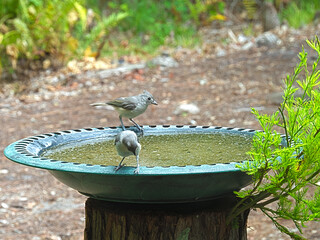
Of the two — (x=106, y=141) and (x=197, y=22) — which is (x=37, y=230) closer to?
(x=106, y=141)

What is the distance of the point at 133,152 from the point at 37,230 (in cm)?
209

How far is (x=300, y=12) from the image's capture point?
372 inches

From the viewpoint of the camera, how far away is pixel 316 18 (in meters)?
9.19

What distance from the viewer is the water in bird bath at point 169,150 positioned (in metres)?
2.05

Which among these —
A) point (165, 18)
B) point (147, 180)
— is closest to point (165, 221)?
point (147, 180)

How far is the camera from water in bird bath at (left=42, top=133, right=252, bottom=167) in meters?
2.05

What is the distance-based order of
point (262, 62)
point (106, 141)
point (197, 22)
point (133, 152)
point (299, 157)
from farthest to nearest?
1. point (197, 22)
2. point (262, 62)
3. point (106, 141)
4. point (299, 157)
5. point (133, 152)

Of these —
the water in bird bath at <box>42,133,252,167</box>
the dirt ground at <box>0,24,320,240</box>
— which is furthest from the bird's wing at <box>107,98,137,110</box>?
the dirt ground at <box>0,24,320,240</box>

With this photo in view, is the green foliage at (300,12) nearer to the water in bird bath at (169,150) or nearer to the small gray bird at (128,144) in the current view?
the water in bird bath at (169,150)

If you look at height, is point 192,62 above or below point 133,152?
above

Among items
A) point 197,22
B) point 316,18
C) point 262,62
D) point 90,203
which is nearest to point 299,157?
point 90,203

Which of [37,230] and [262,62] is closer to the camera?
[37,230]

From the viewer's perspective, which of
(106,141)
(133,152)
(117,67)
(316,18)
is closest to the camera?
(133,152)

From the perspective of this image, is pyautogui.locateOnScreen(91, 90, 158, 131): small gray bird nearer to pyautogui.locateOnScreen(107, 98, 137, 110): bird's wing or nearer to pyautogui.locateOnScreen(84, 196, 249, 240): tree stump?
pyautogui.locateOnScreen(107, 98, 137, 110): bird's wing
